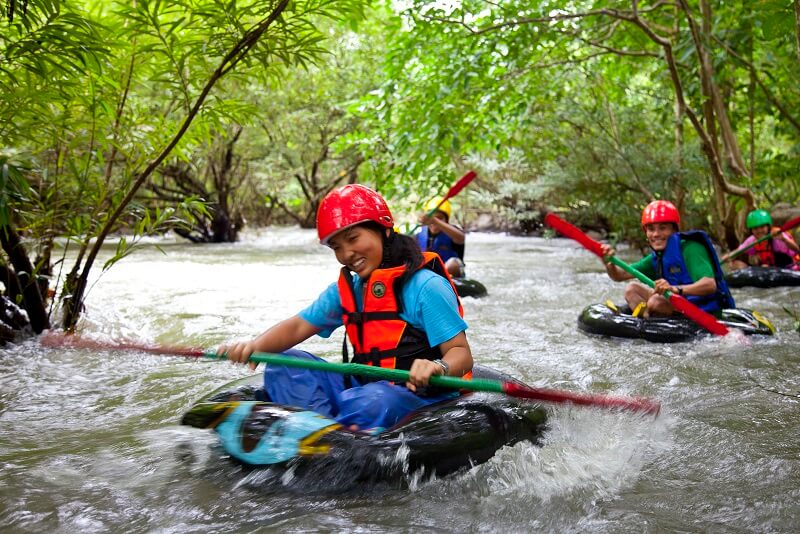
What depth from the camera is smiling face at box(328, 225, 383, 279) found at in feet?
8.88

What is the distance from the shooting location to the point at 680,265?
5.10 metres

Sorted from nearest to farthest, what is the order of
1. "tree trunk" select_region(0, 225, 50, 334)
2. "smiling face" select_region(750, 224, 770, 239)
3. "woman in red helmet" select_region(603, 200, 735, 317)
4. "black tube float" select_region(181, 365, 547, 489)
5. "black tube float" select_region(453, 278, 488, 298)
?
"black tube float" select_region(181, 365, 547, 489), "tree trunk" select_region(0, 225, 50, 334), "woman in red helmet" select_region(603, 200, 735, 317), "black tube float" select_region(453, 278, 488, 298), "smiling face" select_region(750, 224, 770, 239)

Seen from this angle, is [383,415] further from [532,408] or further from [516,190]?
[516,190]

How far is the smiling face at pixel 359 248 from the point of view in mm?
2707

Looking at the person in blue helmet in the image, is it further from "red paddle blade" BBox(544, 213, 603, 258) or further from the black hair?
the black hair

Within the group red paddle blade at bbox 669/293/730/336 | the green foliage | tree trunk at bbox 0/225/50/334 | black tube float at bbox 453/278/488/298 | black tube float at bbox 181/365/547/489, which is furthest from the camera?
black tube float at bbox 453/278/488/298

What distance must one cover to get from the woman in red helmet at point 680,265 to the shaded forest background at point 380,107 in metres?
1.27

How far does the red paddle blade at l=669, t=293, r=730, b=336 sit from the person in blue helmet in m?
2.83

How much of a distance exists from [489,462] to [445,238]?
5092 millimetres

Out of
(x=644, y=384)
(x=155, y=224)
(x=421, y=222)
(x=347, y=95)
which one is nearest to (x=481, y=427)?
(x=644, y=384)

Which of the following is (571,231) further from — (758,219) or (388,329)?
(758,219)

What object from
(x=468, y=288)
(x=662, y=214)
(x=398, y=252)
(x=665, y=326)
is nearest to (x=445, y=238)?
(x=468, y=288)

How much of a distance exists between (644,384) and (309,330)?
6.47 feet

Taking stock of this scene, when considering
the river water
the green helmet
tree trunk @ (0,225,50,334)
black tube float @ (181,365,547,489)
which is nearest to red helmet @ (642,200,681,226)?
the river water
